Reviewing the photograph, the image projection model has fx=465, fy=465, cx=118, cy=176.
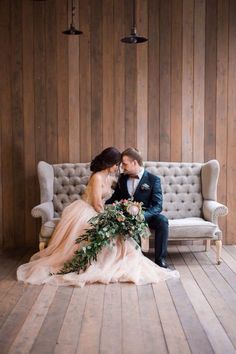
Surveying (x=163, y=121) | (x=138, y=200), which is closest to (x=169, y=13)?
(x=163, y=121)

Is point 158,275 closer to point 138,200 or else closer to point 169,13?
point 138,200

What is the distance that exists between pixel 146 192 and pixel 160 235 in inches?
19.9

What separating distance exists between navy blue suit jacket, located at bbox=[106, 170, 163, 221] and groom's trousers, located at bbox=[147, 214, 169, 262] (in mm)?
136

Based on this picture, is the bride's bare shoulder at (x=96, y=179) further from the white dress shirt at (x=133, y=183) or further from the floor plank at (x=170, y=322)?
the floor plank at (x=170, y=322)

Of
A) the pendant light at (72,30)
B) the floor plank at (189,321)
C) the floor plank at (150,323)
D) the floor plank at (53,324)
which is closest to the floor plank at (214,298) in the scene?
the floor plank at (189,321)

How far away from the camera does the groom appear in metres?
4.76

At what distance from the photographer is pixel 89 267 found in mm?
4195

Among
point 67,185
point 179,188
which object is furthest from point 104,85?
point 179,188

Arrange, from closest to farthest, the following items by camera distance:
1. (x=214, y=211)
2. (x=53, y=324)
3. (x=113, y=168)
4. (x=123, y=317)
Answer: (x=53, y=324) < (x=123, y=317) < (x=113, y=168) < (x=214, y=211)

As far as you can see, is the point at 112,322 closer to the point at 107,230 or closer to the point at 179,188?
the point at 107,230

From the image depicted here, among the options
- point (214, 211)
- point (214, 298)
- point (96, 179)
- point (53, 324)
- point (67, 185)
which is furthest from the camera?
point (67, 185)

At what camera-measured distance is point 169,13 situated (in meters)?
5.68

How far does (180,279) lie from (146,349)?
64.0 inches

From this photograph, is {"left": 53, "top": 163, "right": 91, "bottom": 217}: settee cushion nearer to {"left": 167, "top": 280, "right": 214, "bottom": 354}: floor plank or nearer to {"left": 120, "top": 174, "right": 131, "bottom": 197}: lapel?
{"left": 120, "top": 174, "right": 131, "bottom": 197}: lapel
